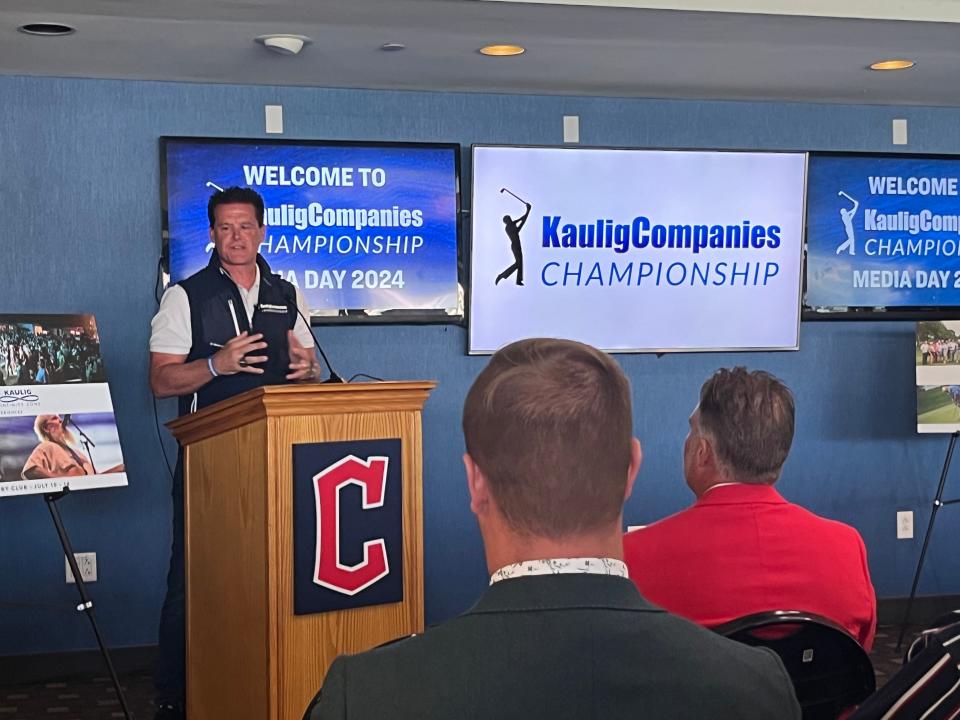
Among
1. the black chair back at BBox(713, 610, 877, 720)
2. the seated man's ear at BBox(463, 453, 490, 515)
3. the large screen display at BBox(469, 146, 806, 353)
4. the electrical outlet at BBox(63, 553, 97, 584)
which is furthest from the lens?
the large screen display at BBox(469, 146, 806, 353)

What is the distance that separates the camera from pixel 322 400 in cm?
305

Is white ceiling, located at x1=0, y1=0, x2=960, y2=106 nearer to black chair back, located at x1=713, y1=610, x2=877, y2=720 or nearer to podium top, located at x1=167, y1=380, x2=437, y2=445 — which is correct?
podium top, located at x1=167, y1=380, x2=437, y2=445

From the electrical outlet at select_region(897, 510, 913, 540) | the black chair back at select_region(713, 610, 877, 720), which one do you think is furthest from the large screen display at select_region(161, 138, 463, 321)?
the black chair back at select_region(713, 610, 877, 720)

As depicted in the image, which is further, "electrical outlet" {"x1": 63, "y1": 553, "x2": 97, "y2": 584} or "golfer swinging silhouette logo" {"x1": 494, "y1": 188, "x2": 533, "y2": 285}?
"golfer swinging silhouette logo" {"x1": 494, "y1": 188, "x2": 533, "y2": 285}

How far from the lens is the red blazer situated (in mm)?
2436

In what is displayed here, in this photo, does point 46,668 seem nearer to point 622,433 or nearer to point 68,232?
point 68,232

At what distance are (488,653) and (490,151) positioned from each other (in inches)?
177

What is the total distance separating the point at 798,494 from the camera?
20.2ft

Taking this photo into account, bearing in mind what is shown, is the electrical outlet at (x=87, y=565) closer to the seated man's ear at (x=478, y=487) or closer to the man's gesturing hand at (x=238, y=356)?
the man's gesturing hand at (x=238, y=356)

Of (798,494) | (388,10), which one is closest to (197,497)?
(388,10)

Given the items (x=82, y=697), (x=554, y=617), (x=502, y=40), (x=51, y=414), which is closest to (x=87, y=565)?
(x=82, y=697)

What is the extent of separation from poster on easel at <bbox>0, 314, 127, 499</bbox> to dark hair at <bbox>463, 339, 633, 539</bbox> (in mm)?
3309

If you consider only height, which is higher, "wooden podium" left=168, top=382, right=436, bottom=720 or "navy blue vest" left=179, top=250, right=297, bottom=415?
"navy blue vest" left=179, top=250, right=297, bottom=415

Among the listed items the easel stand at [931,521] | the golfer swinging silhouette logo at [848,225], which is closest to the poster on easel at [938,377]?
the easel stand at [931,521]
